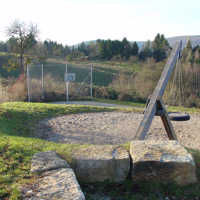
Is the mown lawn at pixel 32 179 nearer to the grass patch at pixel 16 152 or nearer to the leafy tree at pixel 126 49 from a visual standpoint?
the grass patch at pixel 16 152

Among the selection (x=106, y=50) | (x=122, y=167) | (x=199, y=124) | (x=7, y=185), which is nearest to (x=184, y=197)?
(x=122, y=167)

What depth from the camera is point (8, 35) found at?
22.8 metres

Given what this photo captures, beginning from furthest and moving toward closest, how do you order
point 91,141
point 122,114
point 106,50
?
point 106,50 → point 122,114 → point 91,141

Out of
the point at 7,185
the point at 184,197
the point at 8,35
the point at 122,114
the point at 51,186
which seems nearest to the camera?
the point at 51,186

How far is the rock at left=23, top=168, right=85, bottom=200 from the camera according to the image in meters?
2.49

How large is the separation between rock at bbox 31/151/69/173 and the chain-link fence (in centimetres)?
1254

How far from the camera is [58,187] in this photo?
2.65 metres

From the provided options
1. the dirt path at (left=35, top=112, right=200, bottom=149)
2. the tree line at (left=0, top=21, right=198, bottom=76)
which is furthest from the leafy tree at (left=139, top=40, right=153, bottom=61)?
the dirt path at (left=35, top=112, right=200, bottom=149)

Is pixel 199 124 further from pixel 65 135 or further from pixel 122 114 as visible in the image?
pixel 65 135

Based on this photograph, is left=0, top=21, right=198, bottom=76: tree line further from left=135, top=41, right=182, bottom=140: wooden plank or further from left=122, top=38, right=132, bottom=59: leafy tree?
left=135, top=41, right=182, bottom=140: wooden plank

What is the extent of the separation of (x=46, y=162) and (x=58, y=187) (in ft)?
2.19

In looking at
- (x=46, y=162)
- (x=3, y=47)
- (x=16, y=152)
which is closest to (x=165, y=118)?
(x=46, y=162)

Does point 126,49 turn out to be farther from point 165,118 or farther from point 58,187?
point 58,187

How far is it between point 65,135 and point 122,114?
318 centimetres
